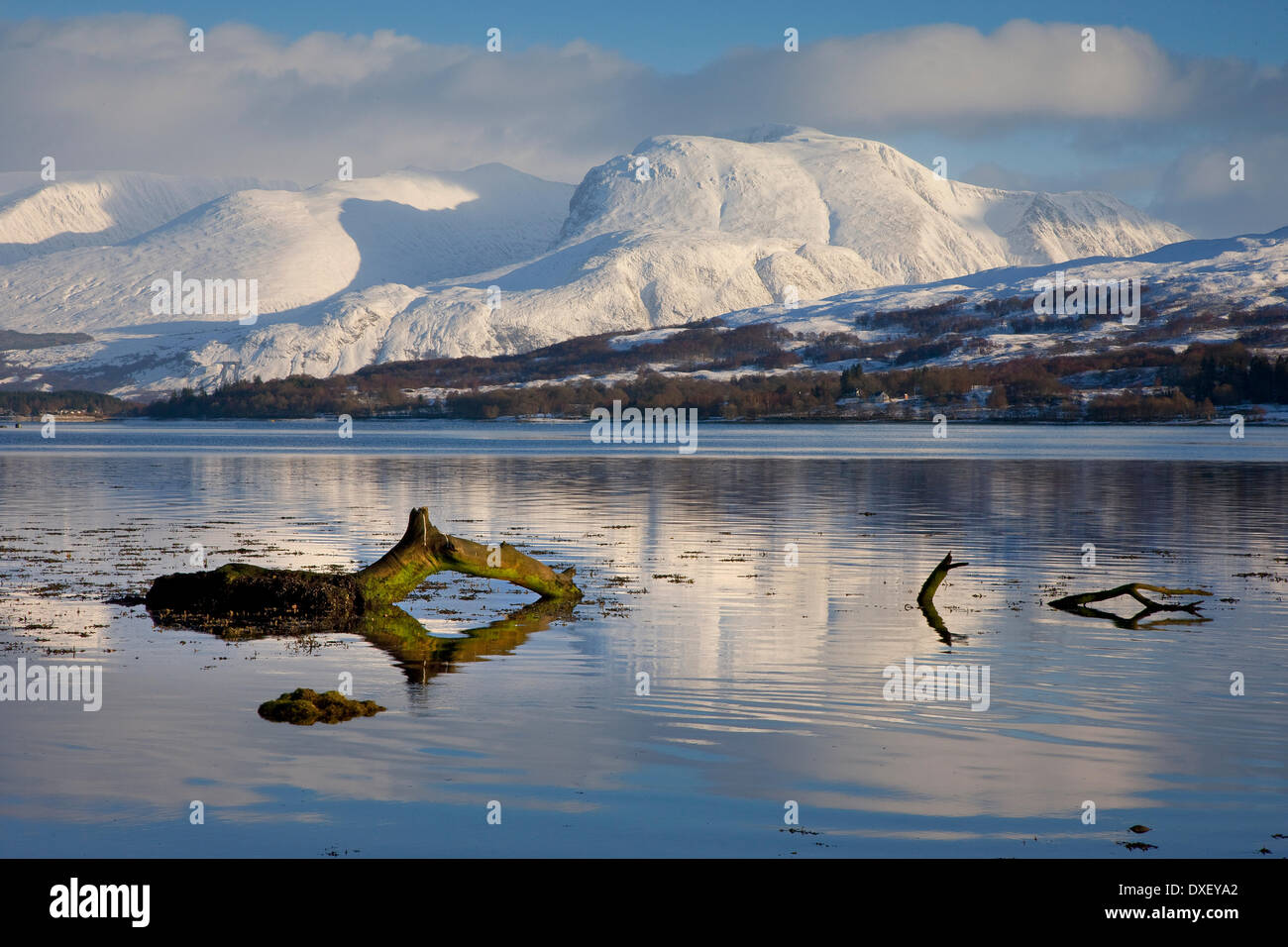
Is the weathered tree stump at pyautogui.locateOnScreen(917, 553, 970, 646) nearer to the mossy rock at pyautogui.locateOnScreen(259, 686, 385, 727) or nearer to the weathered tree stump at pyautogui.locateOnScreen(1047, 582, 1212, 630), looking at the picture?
the weathered tree stump at pyautogui.locateOnScreen(1047, 582, 1212, 630)

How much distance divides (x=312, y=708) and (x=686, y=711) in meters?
6.51

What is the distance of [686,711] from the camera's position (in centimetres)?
2350

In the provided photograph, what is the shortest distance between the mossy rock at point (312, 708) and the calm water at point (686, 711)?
347 millimetres

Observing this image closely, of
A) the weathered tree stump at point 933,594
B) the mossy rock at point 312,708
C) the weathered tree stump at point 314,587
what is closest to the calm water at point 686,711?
the mossy rock at point 312,708

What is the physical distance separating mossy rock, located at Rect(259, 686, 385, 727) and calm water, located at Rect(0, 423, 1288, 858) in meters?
0.35

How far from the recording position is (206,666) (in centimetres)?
2695

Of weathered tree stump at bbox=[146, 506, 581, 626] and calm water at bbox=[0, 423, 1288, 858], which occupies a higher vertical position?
weathered tree stump at bbox=[146, 506, 581, 626]

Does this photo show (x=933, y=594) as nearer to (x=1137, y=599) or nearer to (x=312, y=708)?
(x=1137, y=599)

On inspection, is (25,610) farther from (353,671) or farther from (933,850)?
(933,850)

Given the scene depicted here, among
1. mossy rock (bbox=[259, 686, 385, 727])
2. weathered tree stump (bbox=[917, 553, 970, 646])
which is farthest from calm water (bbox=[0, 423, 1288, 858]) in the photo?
weathered tree stump (bbox=[917, 553, 970, 646])

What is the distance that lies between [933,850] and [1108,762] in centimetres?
524

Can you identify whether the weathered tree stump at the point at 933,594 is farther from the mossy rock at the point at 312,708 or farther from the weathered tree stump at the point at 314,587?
the mossy rock at the point at 312,708

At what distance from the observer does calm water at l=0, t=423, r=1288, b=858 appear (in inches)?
668
